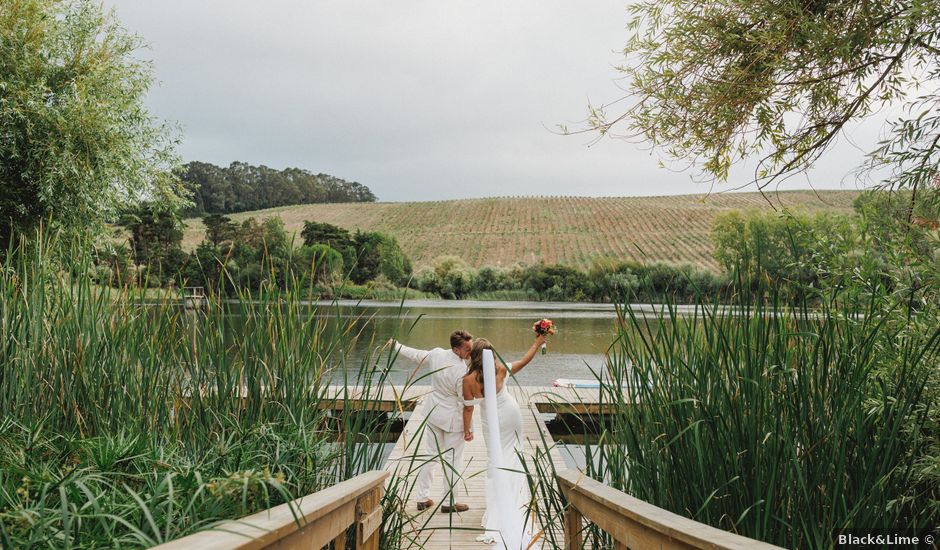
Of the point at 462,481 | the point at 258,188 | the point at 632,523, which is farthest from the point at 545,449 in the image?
the point at 258,188

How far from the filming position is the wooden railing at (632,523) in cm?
119

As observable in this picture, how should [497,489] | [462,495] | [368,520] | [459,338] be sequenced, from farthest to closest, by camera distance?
1. [462,495]
2. [459,338]
3. [497,489]
4. [368,520]

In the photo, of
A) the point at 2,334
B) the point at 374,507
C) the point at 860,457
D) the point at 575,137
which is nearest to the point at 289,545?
the point at 374,507

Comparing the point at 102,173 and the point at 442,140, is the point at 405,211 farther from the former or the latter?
the point at 102,173

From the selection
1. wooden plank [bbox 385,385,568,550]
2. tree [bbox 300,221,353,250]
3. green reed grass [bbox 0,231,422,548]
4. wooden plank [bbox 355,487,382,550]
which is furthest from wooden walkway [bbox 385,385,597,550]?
tree [bbox 300,221,353,250]

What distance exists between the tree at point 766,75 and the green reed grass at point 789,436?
1200 mm

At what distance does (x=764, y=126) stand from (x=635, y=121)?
845 millimetres

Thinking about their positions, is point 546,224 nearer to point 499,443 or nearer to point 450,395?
point 450,395

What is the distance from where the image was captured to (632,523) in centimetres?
152

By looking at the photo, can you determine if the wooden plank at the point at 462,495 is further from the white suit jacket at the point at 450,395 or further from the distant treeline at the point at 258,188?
the distant treeline at the point at 258,188

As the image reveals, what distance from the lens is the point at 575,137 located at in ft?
13.4

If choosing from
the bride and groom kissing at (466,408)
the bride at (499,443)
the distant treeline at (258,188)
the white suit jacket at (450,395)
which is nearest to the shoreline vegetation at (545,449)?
the bride at (499,443)

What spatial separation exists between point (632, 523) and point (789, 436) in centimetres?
46

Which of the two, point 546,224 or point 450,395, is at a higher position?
point 546,224
